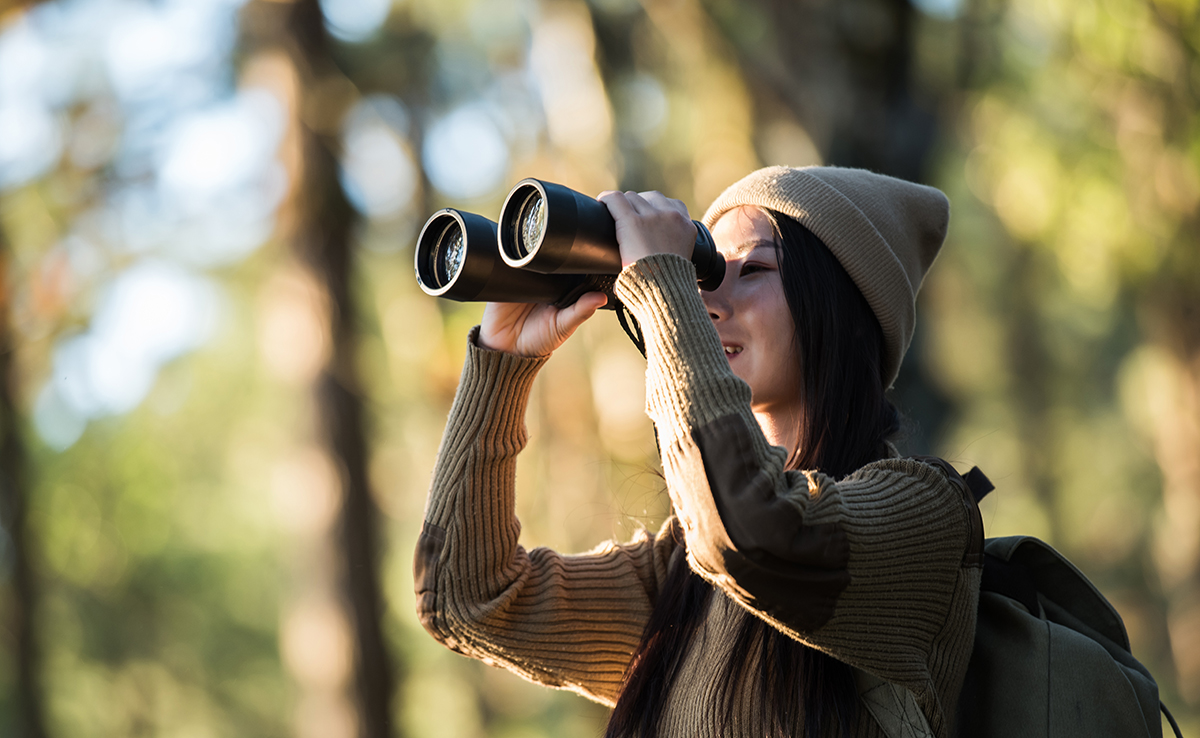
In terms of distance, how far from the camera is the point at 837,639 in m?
1.30

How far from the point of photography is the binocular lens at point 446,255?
65.5 inches

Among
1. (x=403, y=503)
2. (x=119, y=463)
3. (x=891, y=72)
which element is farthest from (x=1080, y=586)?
(x=119, y=463)

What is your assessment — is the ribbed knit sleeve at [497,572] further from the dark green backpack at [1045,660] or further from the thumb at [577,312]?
the dark green backpack at [1045,660]

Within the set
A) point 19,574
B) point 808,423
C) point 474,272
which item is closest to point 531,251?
point 474,272

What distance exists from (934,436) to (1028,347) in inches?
416

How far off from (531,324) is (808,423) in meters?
0.49

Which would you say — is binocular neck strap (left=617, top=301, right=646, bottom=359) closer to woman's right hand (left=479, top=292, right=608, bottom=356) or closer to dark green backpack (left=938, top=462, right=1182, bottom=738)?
woman's right hand (left=479, top=292, right=608, bottom=356)

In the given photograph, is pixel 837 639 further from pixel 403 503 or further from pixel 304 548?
pixel 403 503

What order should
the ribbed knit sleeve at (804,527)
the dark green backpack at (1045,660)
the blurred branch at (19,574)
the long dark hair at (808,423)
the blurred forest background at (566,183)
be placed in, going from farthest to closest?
the blurred branch at (19,574)
the blurred forest background at (566,183)
the long dark hair at (808,423)
the dark green backpack at (1045,660)
the ribbed knit sleeve at (804,527)

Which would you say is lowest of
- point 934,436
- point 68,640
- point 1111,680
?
point 68,640

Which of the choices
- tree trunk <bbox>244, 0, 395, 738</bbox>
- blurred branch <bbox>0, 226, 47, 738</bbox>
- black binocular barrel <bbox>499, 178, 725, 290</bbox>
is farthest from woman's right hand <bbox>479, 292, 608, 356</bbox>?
blurred branch <bbox>0, 226, 47, 738</bbox>

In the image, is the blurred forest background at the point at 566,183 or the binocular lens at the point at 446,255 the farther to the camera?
the blurred forest background at the point at 566,183

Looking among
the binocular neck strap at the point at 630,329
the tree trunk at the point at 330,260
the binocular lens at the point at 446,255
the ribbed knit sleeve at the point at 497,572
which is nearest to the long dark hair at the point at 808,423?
the ribbed knit sleeve at the point at 497,572

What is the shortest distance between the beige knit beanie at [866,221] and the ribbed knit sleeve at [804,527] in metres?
0.38
